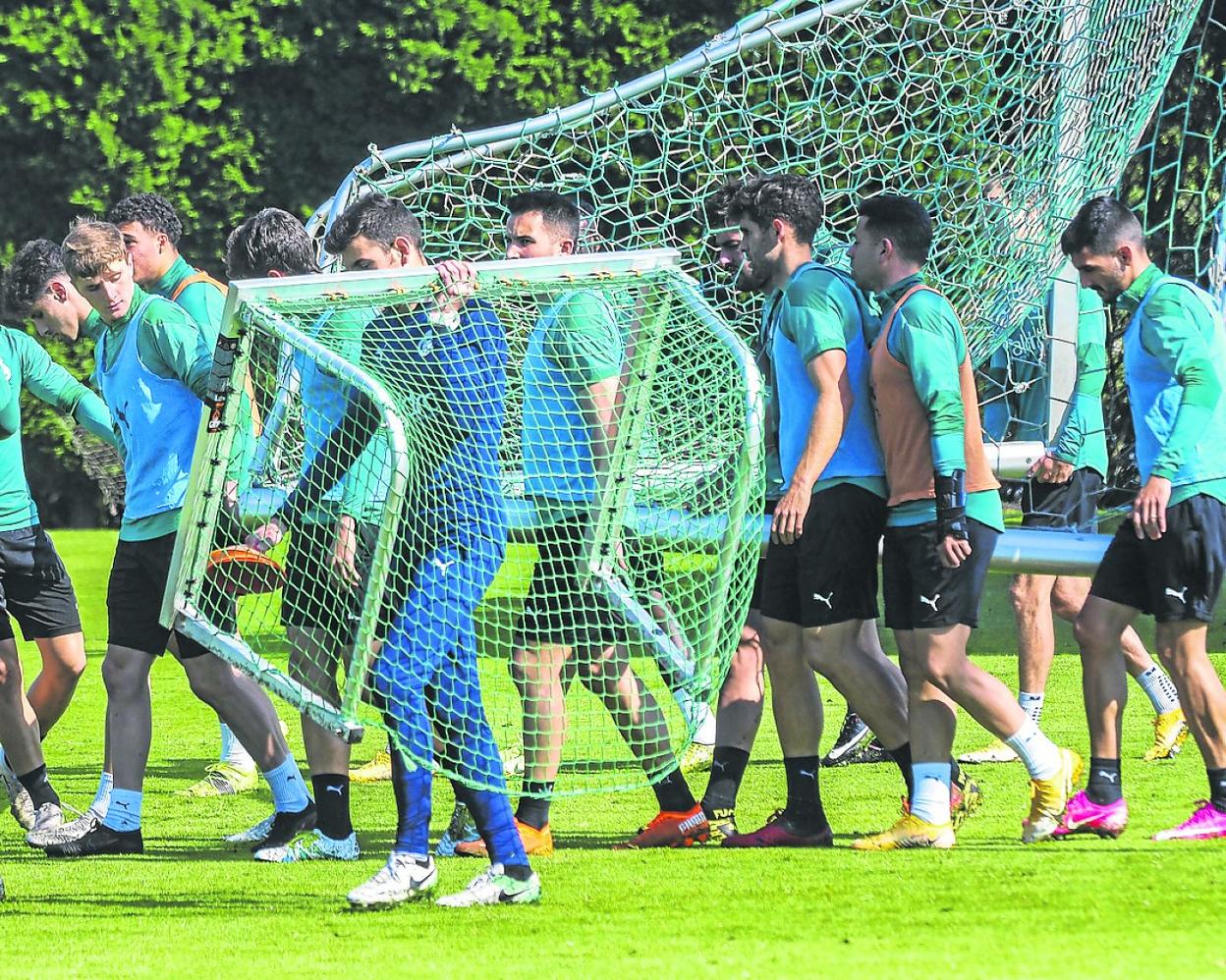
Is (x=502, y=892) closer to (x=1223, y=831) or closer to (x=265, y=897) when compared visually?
(x=265, y=897)

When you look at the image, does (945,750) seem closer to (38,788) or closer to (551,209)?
(551,209)

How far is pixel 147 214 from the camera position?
23.3 ft

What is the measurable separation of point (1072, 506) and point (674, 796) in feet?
9.19

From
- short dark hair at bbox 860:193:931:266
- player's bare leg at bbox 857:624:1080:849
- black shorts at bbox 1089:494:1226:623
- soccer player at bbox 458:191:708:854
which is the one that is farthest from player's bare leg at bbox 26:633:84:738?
black shorts at bbox 1089:494:1226:623

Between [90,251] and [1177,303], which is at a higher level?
[90,251]

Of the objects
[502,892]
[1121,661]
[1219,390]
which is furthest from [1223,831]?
[502,892]

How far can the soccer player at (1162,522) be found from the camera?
6.22 metres

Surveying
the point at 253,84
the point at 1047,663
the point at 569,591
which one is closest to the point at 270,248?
the point at 569,591

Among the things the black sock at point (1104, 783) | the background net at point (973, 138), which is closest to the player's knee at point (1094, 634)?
the black sock at point (1104, 783)

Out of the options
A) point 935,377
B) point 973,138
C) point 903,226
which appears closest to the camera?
point 935,377

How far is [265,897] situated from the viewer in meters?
5.80

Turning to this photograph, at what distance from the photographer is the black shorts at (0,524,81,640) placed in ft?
24.2

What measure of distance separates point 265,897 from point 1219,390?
338 centimetres

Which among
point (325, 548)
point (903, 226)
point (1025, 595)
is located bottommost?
point (1025, 595)
